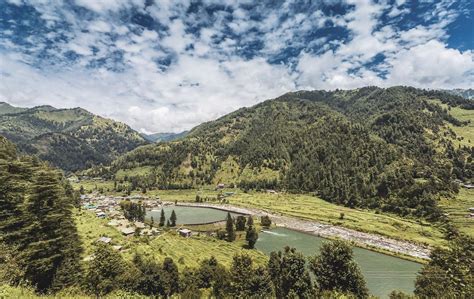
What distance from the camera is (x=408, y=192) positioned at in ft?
544

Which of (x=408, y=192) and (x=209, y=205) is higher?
(x=408, y=192)

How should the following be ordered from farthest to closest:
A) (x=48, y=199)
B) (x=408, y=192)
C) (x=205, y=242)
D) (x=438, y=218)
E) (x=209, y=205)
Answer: (x=209, y=205), (x=408, y=192), (x=438, y=218), (x=205, y=242), (x=48, y=199)

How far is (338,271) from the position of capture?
152ft

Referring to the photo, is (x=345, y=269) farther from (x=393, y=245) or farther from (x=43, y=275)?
(x=393, y=245)

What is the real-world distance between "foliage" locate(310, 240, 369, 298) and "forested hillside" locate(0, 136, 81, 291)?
3904 cm

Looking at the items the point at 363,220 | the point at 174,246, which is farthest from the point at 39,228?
the point at 363,220

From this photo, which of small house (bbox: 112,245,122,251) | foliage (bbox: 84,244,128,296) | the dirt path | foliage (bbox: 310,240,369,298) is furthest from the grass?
small house (bbox: 112,245,122,251)

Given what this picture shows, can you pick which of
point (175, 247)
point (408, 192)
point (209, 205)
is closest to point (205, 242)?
point (175, 247)

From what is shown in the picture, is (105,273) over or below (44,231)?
below

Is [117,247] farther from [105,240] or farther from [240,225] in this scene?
[240,225]

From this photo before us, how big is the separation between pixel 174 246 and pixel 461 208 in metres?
147

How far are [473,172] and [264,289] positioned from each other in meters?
226

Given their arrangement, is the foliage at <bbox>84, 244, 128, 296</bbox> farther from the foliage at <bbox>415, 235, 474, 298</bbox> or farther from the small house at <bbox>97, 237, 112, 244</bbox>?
the foliage at <bbox>415, 235, 474, 298</bbox>

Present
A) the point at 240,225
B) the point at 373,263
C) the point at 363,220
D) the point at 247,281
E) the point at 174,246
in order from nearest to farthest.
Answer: the point at 247,281
the point at 373,263
the point at 174,246
the point at 240,225
the point at 363,220
